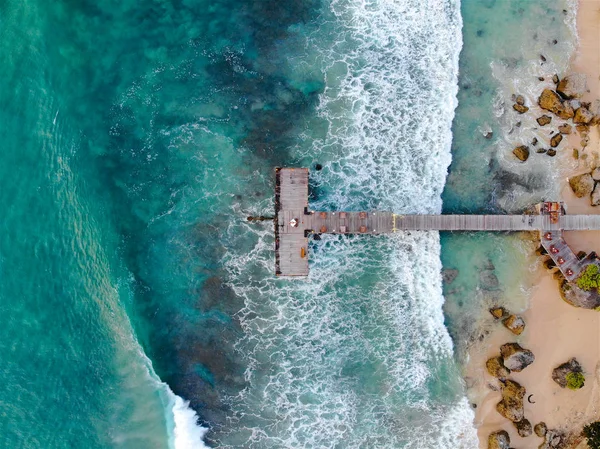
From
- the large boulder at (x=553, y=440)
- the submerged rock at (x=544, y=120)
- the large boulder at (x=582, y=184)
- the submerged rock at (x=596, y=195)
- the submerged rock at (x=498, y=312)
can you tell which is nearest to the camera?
the submerged rock at (x=498, y=312)

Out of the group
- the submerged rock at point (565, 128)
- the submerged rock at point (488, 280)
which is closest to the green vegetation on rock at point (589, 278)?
the submerged rock at point (488, 280)

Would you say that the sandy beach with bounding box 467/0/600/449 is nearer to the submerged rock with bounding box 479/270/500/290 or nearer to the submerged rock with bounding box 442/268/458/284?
the submerged rock with bounding box 479/270/500/290

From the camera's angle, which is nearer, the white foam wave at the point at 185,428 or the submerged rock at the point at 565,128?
the white foam wave at the point at 185,428

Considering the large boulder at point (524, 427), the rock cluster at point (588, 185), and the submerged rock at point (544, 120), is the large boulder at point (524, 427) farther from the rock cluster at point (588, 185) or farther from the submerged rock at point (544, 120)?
the submerged rock at point (544, 120)

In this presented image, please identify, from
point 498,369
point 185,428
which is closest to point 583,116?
point 498,369

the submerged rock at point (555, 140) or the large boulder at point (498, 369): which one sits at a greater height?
the submerged rock at point (555, 140)

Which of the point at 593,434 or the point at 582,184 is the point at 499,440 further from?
the point at 582,184

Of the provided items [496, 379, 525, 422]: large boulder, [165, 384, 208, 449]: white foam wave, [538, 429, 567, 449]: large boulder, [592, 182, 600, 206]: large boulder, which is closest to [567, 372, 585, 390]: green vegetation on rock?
[496, 379, 525, 422]: large boulder
